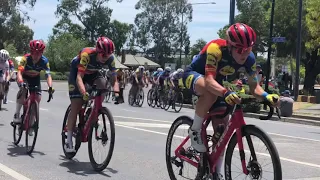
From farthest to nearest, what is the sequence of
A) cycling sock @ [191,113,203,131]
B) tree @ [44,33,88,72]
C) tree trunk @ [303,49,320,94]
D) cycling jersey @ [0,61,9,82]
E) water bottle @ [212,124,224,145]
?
tree @ [44,33,88,72] → tree trunk @ [303,49,320,94] → cycling jersey @ [0,61,9,82] → cycling sock @ [191,113,203,131] → water bottle @ [212,124,224,145]

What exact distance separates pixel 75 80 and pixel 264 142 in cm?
370

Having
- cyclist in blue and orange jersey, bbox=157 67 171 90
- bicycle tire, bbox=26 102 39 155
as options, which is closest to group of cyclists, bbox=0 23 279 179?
bicycle tire, bbox=26 102 39 155

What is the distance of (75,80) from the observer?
25.2ft

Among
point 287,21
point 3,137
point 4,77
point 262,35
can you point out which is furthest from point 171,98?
point 262,35

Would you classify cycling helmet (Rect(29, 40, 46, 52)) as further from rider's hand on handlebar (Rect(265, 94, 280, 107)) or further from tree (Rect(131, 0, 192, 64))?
tree (Rect(131, 0, 192, 64))

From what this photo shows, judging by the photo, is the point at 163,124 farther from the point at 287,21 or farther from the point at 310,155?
the point at 287,21

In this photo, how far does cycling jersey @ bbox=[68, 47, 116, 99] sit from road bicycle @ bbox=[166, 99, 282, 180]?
1849 mm

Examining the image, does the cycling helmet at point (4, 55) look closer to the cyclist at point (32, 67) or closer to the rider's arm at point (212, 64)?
the cyclist at point (32, 67)

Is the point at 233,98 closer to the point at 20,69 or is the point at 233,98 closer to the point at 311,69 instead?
the point at 20,69

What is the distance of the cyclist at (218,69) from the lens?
16.7 ft

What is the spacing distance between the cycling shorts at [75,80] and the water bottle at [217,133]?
2753mm

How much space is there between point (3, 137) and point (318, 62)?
1418 inches

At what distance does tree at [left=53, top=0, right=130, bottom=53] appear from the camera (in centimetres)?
8500

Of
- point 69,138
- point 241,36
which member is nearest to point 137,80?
point 69,138
